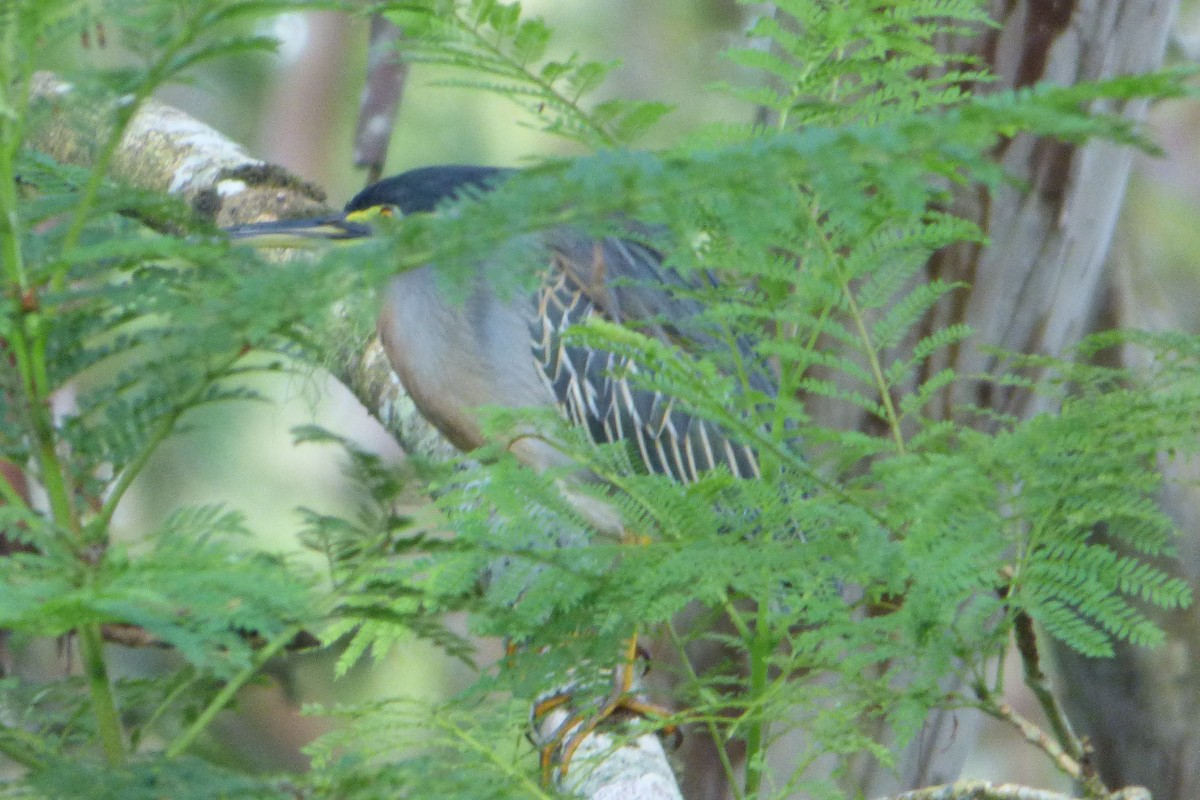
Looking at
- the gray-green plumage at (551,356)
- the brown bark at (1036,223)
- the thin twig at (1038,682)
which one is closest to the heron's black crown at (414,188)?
the gray-green plumage at (551,356)

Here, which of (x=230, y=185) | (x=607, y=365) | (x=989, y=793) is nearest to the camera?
(x=989, y=793)

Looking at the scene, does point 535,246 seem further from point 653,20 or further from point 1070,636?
point 653,20

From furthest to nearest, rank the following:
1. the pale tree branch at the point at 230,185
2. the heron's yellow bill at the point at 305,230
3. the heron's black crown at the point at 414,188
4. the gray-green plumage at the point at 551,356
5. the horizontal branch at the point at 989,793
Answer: the pale tree branch at the point at 230,185, the gray-green plumage at the point at 551,356, the heron's black crown at the point at 414,188, the heron's yellow bill at the point at 305,230, the horizontal branch at the point at 989,793

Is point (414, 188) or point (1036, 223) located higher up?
point (1036, 223)

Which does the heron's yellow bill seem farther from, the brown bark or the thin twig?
the thin twig

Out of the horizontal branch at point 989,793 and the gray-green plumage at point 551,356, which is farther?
the gray-green plumage at point 551,356

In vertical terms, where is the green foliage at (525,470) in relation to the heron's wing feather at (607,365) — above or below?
above

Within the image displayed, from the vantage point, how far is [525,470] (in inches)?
58.1

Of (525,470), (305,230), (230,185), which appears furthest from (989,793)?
(230,185)

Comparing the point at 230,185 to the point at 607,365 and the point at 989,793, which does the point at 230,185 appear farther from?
the point at 989,793

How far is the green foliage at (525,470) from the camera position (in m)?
0.77

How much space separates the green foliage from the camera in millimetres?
769

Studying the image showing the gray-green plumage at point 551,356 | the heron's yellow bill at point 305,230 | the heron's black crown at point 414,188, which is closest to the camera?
the heron's yellow bill at point 305,230

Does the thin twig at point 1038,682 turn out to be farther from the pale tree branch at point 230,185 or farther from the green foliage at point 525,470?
the pale tree branch at point 230,185
